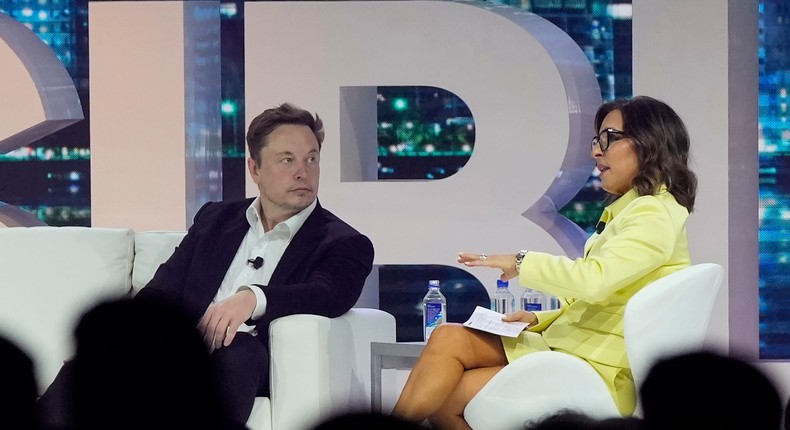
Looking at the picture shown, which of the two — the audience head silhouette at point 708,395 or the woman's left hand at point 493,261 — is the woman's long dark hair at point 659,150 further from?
the audience head silhouette at point 708,395

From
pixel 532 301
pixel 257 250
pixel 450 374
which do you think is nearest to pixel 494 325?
pixel 450 374

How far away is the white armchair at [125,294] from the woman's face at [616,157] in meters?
0.86

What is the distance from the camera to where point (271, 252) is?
3.11 meters

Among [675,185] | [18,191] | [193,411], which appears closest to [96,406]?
[193,411]

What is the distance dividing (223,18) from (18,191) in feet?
4.35

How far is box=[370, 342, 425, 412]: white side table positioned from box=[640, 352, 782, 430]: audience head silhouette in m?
2.31

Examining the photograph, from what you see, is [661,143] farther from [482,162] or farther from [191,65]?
[191,65]

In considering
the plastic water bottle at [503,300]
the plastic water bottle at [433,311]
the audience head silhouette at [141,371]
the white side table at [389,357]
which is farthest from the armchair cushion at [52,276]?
the audience head silhouette at [141,371]

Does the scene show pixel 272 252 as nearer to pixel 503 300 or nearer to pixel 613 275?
pixel 613 275

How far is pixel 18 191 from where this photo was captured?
4.79 metres

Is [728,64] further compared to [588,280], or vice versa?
[728,64]

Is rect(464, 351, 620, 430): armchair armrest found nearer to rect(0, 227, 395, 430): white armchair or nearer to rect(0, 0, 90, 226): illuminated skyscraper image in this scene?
rect(0, 227, 395, 430): white armchair

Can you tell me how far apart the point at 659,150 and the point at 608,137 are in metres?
0.15

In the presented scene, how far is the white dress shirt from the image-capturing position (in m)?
3.08
